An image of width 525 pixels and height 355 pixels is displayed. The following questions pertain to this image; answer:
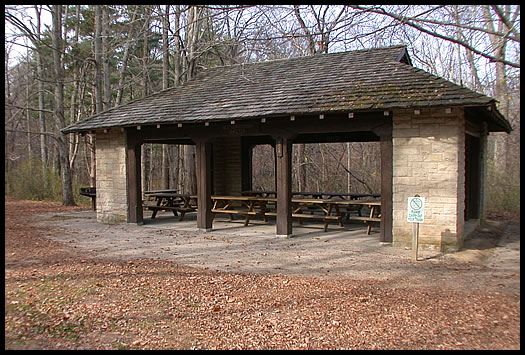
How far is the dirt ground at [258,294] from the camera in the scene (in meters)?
4.24

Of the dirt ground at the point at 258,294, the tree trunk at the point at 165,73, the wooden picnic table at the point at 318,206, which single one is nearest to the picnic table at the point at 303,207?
the wooden picnic table at the point at 318,206

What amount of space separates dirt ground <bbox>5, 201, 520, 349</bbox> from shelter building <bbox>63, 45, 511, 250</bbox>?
3.99 feet

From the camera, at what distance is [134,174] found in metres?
12.1

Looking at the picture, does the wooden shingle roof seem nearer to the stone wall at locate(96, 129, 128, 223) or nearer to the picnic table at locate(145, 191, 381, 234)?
the stone wall at locate(96, 129, 128, 223)

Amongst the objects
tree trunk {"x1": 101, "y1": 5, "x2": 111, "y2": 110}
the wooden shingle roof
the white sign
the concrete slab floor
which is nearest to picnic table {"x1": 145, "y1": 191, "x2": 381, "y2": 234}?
the concrete slab floor

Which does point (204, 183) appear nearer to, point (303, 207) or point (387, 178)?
point (303, 207)

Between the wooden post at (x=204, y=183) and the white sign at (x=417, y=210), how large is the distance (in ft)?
17.6

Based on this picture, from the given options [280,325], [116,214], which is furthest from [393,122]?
[116,214]

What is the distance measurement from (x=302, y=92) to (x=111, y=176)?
6263 mm

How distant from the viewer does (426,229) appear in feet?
27.8

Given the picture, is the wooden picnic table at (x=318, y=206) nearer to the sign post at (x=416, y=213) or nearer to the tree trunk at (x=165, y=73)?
the sign post at (x=416, y=213)

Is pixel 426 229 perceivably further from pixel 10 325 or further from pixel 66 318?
pixel 10 325

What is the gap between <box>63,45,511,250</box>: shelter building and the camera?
8.34 metres

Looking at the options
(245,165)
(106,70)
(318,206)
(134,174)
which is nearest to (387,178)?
(318,206)
